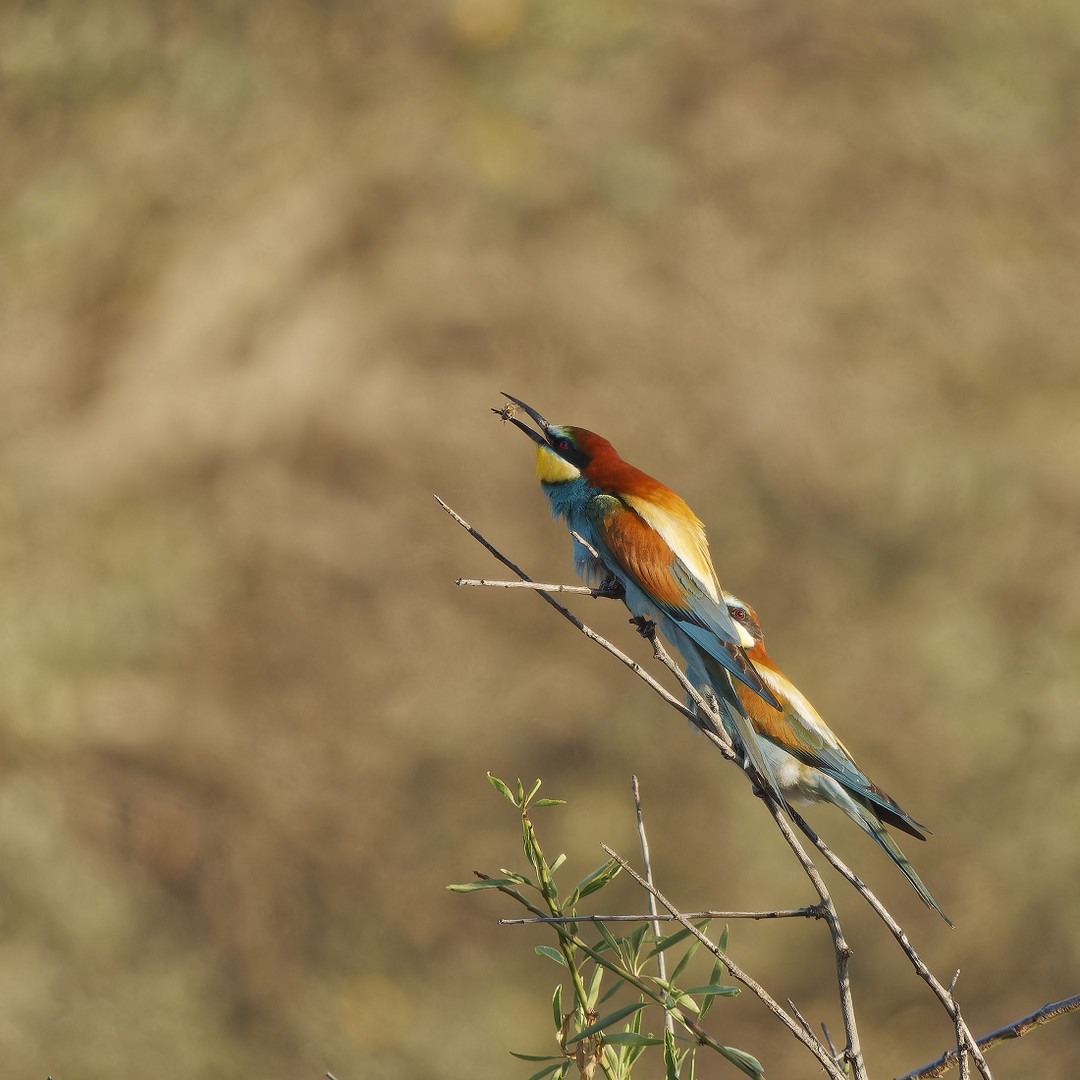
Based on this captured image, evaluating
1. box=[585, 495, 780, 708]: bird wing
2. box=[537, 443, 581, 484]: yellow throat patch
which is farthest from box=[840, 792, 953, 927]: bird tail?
box=[537, 443, 581, 484]: yellow throat patch

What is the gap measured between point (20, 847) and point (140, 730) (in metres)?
0.30

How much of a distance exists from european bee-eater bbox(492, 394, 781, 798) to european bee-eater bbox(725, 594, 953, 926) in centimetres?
21

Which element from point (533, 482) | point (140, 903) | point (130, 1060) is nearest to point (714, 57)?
point (533, 482)

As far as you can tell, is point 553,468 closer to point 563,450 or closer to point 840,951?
point 563,450

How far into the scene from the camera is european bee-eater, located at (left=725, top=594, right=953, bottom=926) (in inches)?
58.1

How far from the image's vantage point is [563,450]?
1327mm

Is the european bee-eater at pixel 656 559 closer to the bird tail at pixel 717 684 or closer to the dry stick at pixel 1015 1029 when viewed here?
the bird tail at pixel 717 684

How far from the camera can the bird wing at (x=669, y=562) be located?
117 centimetres

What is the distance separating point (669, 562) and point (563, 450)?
200 millimetres

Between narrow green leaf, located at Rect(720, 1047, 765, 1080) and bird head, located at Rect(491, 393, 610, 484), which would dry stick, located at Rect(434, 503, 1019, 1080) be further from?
bird head, located at Rect(491, 393, 610, 484)

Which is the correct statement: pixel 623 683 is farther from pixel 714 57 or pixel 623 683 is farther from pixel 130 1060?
pixel 714 57

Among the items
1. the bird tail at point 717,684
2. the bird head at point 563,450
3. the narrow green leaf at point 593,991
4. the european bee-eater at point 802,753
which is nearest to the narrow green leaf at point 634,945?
the narrow green leaf at point 593,991

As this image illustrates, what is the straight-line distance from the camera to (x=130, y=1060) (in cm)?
212

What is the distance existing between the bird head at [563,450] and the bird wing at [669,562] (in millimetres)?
67
